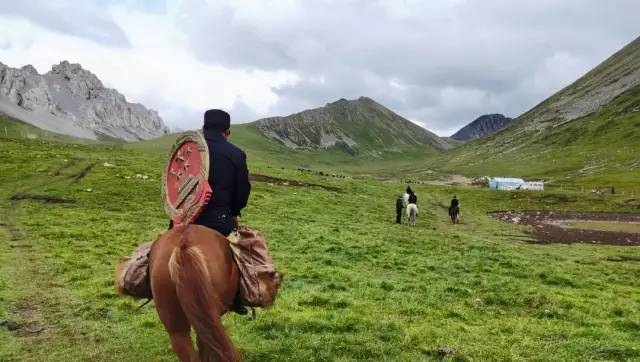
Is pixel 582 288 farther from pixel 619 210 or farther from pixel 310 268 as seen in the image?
pixel 619 210

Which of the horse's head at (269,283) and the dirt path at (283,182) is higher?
the dirt path at (283,182)

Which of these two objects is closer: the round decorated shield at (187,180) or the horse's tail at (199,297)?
the horse's tail at (199,297)

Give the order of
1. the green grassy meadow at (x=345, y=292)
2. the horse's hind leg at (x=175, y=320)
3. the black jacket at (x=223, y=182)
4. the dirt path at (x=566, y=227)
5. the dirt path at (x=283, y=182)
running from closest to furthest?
the horse's hind leg at (x=175, y=320), the black jacket at (x=223, y=182), the green grassy meadow at (x=345, y=292), the dirt path at (x=566, y=227), the dirt path at (x=283, y=182)

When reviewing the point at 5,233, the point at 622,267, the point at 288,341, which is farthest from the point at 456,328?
the point at 5,233

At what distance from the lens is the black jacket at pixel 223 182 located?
28.2 feet

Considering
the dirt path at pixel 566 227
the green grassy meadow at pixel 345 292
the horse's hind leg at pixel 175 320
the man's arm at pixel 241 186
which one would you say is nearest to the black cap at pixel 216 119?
the man's arm at pixel 241 186

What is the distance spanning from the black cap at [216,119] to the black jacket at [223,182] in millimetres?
152

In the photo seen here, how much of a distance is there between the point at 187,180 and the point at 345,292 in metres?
10.5

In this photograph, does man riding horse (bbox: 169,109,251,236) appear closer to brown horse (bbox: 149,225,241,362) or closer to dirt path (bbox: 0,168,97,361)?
brown horse (bbox: 149,225,241,362)

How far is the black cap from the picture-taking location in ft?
30.1

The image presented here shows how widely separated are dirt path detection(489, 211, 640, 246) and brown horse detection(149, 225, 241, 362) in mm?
35454

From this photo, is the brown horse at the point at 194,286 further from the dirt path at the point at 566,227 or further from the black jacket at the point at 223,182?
the dirt path at the point at 566,227

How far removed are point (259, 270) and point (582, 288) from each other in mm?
16503

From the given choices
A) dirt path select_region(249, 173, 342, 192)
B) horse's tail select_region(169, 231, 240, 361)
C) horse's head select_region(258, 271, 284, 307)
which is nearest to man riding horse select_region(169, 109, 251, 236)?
horse's head select_region(258, 271, 284, 307)
